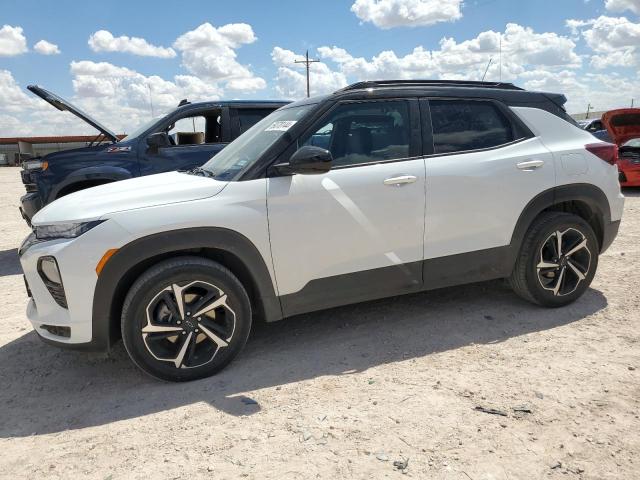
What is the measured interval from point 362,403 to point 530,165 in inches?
90.4

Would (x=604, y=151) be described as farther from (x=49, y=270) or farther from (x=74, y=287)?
(x=49, y=270)

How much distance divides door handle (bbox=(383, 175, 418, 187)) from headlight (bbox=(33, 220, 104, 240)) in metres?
1.88

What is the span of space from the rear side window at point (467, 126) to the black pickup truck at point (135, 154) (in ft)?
12.0

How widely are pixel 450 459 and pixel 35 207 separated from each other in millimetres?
6138

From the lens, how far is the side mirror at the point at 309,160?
3.19 meters

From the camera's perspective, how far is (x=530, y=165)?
3.91 meters

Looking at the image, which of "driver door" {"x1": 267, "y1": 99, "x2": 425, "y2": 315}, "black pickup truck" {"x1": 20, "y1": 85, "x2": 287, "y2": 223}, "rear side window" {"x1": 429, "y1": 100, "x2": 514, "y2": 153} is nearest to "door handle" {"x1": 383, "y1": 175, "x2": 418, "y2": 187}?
"driver door" {"x1": 267, "y1": 99, "x2": 425, "y2": 315}

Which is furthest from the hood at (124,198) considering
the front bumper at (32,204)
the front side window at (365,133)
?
the front bumper at (32,204)

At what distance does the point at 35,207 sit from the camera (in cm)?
651

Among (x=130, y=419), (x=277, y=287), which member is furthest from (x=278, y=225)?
(x=130, y=419)

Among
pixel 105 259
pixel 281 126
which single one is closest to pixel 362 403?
pixel 105 259

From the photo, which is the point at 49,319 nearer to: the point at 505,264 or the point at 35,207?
the point at 505,264

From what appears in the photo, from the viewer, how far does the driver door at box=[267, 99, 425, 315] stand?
331cm

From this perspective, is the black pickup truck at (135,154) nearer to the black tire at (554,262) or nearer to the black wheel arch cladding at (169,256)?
the black wheel arch cladding at (169,256)
